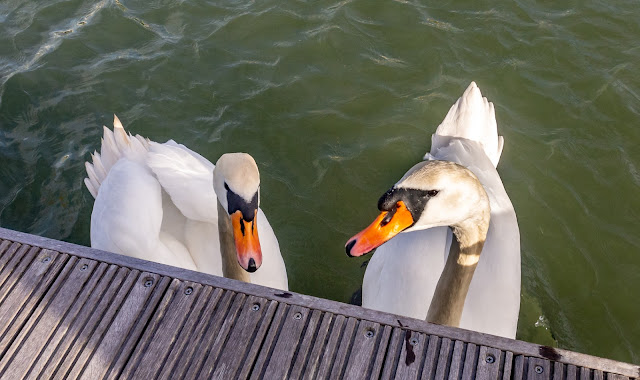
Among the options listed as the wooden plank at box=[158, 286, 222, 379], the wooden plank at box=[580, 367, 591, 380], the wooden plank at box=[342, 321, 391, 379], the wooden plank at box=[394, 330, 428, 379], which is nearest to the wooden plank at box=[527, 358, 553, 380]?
the wooden plank at box=[580, 367, 591, 380]

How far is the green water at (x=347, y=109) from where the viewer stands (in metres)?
4.83

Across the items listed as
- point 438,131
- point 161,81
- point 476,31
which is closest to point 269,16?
point 161,81

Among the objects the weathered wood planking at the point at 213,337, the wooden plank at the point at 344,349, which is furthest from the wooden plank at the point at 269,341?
the wooden plank at the point at 344,349

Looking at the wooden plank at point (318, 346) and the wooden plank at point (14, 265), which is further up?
the wooden plank at point (318, 346)

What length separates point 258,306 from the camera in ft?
8.63

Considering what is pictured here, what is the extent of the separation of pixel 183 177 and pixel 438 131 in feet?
6.25

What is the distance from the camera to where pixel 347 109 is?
5.84 metres

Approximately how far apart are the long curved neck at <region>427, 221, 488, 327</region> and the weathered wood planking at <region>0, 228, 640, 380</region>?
0.68m

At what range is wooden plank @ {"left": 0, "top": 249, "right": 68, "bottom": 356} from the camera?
8.48ft

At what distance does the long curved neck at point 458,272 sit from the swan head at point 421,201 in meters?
0.18

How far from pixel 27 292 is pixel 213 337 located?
2.77 feet

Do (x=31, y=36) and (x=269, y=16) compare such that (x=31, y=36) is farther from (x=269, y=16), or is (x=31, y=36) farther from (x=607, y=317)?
(x=607, y=317)

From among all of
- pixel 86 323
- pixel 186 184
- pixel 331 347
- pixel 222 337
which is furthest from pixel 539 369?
pixel 186 184

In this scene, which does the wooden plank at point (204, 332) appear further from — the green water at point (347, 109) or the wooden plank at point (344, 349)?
the green water at point (347, 109)
